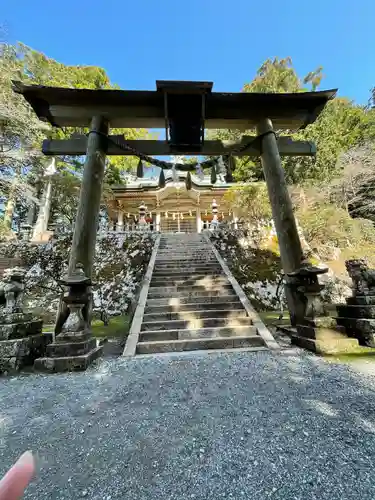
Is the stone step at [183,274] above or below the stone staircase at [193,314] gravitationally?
above

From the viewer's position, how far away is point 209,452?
138 cm

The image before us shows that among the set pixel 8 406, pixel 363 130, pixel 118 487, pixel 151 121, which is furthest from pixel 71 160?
pixel 363 130

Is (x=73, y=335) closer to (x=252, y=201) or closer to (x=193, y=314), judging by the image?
(x=193, y=314)

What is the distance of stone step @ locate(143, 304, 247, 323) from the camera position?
429 centimetres

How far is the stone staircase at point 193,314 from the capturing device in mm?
3574

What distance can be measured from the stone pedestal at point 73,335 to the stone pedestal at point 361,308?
3.61m

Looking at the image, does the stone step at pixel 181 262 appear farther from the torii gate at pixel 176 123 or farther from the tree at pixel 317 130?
the tree at pixel 317 130

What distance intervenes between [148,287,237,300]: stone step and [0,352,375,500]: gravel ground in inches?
95.6

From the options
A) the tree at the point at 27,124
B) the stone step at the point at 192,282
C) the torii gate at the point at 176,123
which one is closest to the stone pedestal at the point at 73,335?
the torii gate at the point at 176,123

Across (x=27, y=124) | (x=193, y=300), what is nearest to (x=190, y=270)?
(x=193, y=300)

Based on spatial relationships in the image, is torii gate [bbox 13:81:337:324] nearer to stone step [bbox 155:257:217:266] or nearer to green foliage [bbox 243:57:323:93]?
stone step [bbox 155:257:217:266]

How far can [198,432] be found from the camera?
5.17 ft

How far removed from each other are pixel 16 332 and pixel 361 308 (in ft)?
15.4

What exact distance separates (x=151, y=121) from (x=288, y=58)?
1591 cm
